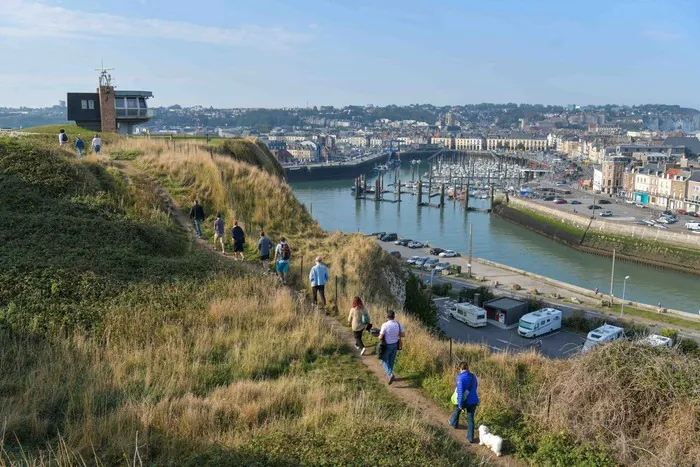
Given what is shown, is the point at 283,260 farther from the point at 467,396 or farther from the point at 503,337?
the point at 503,337

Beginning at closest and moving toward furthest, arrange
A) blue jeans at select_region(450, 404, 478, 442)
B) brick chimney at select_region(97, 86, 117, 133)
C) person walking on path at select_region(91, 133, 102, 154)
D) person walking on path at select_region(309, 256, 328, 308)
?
blue jeans at select_region(450, 404, 478, 442), person walking on path at select_region(309, 256, 328, 308), person walking on path at select_region(91, 133, 102, 154), brick chimney at select_region(97, 86, 117, 133)

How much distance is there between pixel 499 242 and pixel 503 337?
24.5 metres

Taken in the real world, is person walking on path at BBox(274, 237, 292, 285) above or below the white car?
above

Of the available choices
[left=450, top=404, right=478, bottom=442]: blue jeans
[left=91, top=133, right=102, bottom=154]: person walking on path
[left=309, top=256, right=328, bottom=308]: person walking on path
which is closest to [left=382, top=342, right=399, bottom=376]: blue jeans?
[left=450, top=404, right=478, bottom=442]: blue jeans

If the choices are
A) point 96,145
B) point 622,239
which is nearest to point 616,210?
point 622,239

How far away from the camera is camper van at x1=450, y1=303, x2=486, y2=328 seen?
2002 cm

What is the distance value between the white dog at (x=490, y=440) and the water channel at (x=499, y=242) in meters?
26.3

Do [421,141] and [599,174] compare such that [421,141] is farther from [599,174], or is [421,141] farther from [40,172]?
[40,172]

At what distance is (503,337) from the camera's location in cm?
1919

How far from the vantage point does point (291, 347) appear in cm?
567

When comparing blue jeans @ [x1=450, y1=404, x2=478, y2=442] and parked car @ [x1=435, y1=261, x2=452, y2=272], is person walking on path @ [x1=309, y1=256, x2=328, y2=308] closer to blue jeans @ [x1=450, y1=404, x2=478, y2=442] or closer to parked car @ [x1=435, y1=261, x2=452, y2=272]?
blue jeans @ [x1=450, y1=404, x2=478, y2=442]

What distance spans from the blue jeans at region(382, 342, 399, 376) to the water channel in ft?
85.3

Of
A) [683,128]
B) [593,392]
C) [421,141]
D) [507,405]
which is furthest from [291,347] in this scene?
[683,128]

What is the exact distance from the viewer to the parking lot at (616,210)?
43744 mm
